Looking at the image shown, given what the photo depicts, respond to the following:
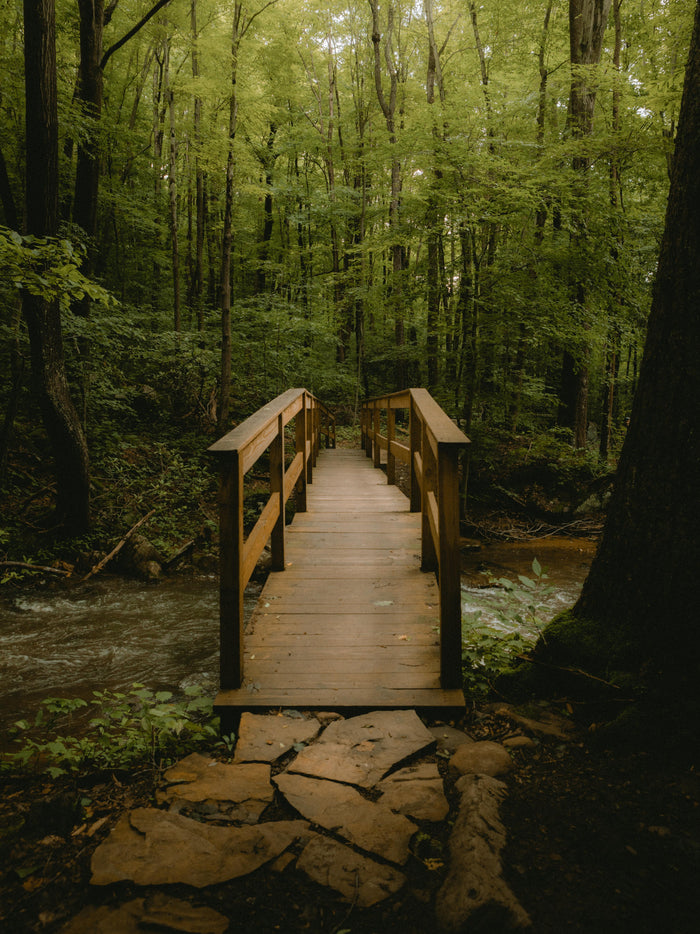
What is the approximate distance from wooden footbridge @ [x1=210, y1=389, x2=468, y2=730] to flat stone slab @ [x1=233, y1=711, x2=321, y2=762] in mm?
93

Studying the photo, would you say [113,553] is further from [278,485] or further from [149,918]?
[149,918]

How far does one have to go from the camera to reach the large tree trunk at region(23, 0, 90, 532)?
236 inches

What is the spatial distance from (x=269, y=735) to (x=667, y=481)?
6.87ft

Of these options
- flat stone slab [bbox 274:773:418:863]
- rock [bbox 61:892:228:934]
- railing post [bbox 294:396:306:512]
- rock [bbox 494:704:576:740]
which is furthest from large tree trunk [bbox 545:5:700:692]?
railing post [bbox 294:396:306:512]

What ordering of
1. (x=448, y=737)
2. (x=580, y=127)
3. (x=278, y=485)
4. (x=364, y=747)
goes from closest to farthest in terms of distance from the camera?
1. (x=364, y=747)
2. (x=448, y=737)
3. (x=278, y=485)
4. (x=580, y=127)

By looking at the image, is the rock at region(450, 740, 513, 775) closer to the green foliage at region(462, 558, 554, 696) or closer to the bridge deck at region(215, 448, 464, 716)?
the bridge deck at region(215, 448, 464, 716)

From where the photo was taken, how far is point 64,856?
5.49 feet

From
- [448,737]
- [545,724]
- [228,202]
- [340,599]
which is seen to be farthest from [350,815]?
[228,202]

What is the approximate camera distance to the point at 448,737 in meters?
2.38

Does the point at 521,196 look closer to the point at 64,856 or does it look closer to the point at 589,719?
the point at 589,719

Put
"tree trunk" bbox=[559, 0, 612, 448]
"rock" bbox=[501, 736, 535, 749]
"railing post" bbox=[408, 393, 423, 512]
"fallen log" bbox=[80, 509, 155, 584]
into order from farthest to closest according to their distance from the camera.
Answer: "tree trunk" bbox=[559, 0, 612, 448]
"fallen log" bbox=[80, 509, 155, 584]
"railing post" bbox=[408, 393, 423, 512]
"rock" bbox=[501, 736, 535, 749]

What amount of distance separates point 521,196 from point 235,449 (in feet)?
19.5

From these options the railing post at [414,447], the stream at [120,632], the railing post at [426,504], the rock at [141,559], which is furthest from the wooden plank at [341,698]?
the rock at [141,559]

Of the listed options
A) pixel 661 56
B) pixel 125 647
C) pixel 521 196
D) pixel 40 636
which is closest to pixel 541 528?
pixel 521 196
